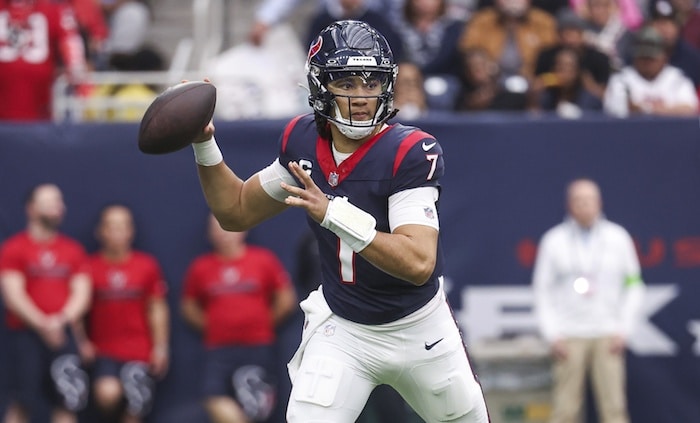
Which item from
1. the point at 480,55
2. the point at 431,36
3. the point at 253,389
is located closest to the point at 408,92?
the point at 480,55

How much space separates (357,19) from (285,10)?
642mm

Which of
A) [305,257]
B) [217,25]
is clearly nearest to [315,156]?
[305,257]

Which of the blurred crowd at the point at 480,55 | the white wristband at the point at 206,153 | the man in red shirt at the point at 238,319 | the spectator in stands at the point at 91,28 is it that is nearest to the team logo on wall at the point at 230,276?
the man in red shirt at the point at 238,319

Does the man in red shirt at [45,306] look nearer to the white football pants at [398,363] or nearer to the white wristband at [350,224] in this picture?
the white football pants at [398,363]

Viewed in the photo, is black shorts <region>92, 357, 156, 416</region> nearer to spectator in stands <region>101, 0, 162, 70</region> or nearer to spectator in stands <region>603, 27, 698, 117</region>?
spectator in stands <region>101, 0, 162, 70</region>

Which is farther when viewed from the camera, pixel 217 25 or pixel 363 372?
pixel 217 25

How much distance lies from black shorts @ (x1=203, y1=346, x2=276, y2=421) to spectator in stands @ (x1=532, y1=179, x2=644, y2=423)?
5.63ft

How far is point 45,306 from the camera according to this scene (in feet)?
26.4

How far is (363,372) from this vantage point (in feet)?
15.4

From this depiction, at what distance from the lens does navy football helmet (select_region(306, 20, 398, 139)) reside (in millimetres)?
4566

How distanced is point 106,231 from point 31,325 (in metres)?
0.74

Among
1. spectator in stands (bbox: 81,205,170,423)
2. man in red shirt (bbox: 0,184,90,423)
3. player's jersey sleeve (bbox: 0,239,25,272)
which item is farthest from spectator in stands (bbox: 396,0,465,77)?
player's jersey sleeve (bbox: 0,239,25,272)

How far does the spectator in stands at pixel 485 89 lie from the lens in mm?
8867

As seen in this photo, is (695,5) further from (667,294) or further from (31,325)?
(31,325)
